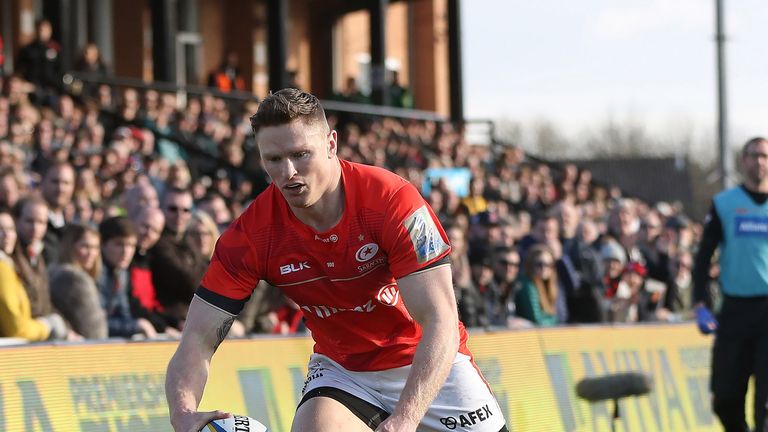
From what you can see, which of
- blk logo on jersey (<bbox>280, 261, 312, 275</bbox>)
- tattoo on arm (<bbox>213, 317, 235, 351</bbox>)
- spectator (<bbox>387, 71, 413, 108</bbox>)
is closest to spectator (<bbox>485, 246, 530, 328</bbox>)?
blk logo on jersey (<bbox>280, 261, 312, 275</bbox>)

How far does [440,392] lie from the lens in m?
5.74

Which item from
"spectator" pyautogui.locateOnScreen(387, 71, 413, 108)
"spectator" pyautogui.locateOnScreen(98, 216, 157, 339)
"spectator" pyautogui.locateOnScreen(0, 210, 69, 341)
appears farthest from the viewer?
"spectator" pyautogui.locateOnScreen(387, 71, 413, 108)

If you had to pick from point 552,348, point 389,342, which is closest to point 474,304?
point 552,348

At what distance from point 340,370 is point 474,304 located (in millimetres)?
5975

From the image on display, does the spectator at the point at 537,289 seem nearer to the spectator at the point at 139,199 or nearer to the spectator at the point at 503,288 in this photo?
the spectator at the point at 503,288

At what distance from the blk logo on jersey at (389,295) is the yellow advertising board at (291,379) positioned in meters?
2.42

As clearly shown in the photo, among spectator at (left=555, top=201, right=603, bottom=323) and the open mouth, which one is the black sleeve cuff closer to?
the open mouth

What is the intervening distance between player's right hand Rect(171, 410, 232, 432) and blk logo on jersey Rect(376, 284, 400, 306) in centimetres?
88

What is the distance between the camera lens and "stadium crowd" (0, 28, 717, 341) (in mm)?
8906

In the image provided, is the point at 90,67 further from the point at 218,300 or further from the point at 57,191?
the point at 218,300

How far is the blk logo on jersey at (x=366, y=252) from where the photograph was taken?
17.5 feet

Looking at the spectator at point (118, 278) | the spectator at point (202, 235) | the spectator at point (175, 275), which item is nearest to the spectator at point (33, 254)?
the spectator at point (118, 278)

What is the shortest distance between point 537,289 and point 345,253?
7.09 m

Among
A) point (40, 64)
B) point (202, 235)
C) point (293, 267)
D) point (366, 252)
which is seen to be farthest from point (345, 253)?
point (40, 64)
